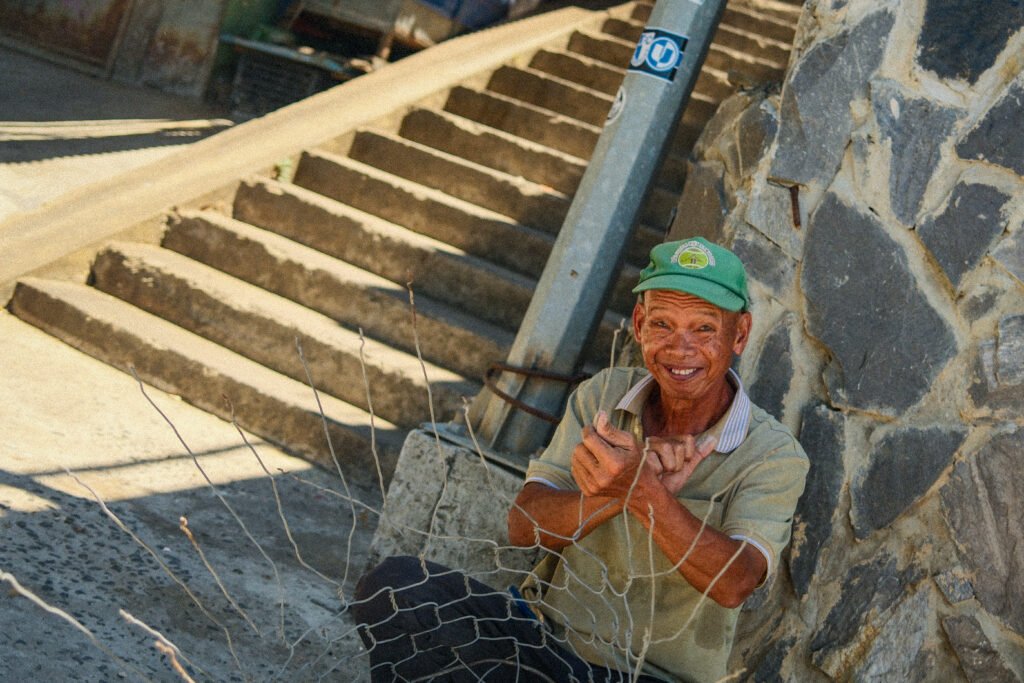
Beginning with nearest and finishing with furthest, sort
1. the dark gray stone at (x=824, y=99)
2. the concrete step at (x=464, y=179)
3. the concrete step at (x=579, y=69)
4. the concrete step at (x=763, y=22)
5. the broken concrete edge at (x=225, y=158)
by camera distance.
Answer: the dark gray stone at (x=824, y=99)
the broken concrete edge at (x=225, y=158)
the concrete step at (x=464, y=179)
the concrete step at (x=579, y=69)
the concrete step at (x=763, y=22)

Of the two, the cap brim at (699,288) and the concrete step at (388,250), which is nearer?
the cap brim at (699,288)

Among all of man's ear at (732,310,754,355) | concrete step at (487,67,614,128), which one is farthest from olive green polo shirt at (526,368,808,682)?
concrete step at (487,67,614,128)

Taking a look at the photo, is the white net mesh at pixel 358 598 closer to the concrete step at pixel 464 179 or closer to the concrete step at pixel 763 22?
the concrete step at pixel 464 179

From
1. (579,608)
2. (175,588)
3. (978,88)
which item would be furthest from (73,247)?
(978,88)

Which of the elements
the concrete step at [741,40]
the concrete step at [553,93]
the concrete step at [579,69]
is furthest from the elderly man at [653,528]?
the concrete step at [741,40]

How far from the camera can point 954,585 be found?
10.3 feet

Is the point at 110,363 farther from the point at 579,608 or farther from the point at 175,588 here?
the point at 579,608

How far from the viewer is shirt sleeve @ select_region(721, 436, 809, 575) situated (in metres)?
2.52

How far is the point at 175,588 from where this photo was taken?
3.52 meters

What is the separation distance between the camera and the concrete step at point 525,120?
6637 millimetres

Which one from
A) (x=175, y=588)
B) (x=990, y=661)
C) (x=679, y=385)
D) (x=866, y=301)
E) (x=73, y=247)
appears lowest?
(x=175, y=588)

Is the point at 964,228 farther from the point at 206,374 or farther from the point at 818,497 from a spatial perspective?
the point at 206,374

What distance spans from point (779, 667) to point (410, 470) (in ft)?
4.28

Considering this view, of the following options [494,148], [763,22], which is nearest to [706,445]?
[494,148]
